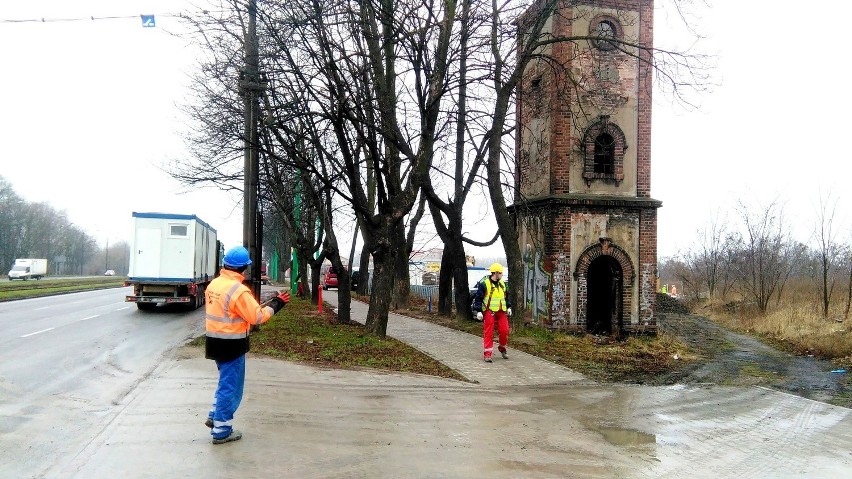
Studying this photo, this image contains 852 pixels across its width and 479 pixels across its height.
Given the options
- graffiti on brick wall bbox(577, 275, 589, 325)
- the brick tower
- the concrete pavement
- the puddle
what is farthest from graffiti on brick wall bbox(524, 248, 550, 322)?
the puddle

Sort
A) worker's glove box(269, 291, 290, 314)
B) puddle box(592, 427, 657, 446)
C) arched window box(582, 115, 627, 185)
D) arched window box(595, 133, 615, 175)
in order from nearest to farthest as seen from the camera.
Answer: worker's glove box(269, 291, 290, 314) < puddle box(592, 427, 657, 446) < arched window box(582, 115, 627, 185) < arched window box(595, 133, 615, 175)

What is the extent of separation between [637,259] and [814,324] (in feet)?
18.9

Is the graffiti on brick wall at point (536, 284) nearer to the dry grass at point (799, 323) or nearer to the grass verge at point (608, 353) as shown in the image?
the grass verge at point (608, 353)

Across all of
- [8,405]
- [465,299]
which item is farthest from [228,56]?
[465,299]

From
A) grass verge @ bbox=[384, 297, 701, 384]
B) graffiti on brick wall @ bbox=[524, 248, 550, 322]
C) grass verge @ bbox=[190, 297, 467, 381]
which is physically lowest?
grass verge @ bbox=[384, 297, 701, 384]

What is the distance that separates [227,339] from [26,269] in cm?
6905

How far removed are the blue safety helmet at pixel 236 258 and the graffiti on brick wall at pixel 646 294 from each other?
14.3 metres

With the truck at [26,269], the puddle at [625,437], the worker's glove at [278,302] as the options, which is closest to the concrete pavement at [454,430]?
the puddle at [625,437]

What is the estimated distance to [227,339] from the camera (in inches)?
233

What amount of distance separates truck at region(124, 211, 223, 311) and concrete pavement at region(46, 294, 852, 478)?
43.1ft

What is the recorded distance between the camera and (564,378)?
10938 millimetres

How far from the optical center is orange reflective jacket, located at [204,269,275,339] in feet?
19.5

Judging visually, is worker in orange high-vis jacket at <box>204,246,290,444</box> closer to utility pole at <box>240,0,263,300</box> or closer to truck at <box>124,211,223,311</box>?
utility pole at <box>240,0,263,300</box>

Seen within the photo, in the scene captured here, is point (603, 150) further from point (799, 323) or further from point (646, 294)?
point (799, 323)
